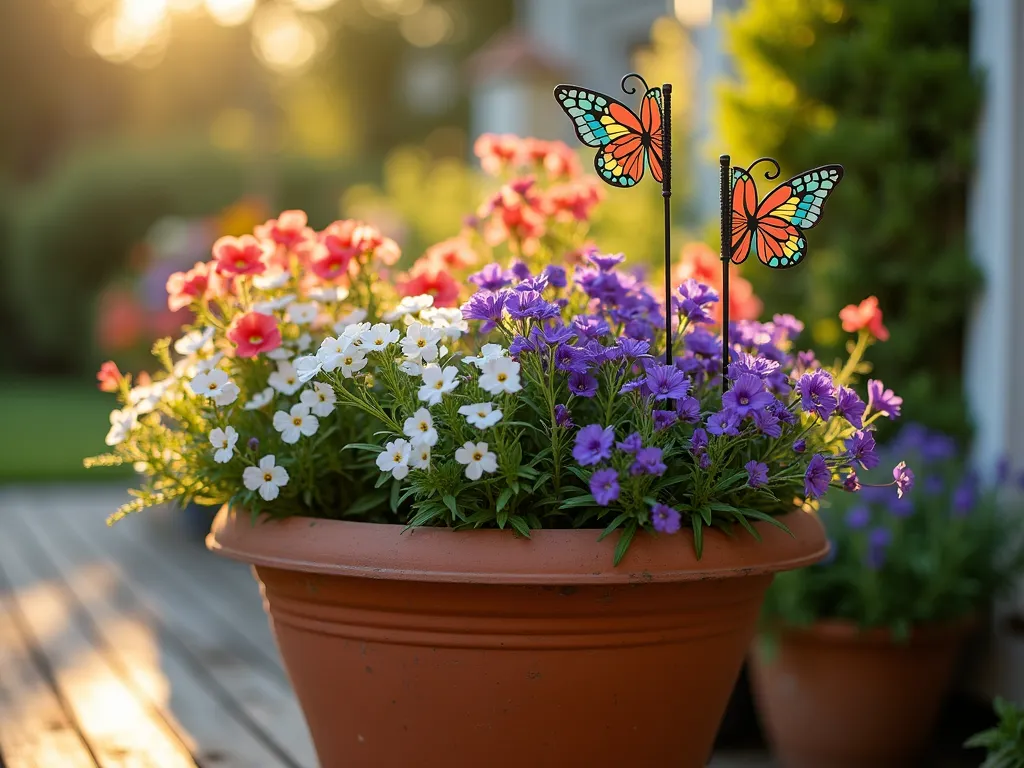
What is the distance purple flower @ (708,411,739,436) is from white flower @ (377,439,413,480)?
1.22 feet

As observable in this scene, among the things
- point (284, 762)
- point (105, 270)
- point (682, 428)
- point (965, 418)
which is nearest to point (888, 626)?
point (965, 418)

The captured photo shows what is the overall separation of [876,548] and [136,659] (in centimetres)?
182

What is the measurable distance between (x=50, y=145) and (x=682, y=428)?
18.9m

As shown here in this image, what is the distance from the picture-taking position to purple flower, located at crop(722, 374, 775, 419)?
4.76 feet

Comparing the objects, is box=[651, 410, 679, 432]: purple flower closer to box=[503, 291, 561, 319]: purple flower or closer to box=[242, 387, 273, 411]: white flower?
box=[503, 291, 561, 319]: purple flower

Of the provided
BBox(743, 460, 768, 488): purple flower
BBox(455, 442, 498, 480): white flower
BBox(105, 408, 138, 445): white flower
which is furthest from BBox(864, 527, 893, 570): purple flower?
BBox(105, 408, 138, 445): white flower

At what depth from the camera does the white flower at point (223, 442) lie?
160cm

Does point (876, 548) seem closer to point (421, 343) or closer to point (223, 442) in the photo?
point (421, 343)

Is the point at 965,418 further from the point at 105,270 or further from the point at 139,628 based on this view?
the point at 105,270

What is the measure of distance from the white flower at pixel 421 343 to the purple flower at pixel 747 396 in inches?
14.5

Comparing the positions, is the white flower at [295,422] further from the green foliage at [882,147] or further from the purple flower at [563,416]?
the green foliage at [882,147]

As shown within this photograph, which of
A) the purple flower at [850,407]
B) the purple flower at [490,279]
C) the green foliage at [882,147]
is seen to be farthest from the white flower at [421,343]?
the green foliage at [882,147]

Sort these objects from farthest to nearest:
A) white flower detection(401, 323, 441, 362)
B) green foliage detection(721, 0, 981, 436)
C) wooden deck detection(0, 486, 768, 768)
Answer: green foliage detection(721, 0, 981, 436) → wooden deck detection(0, 486, 768, 768) → white flower detection(401, 323, 441, 362)

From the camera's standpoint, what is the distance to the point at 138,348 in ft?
17.6
